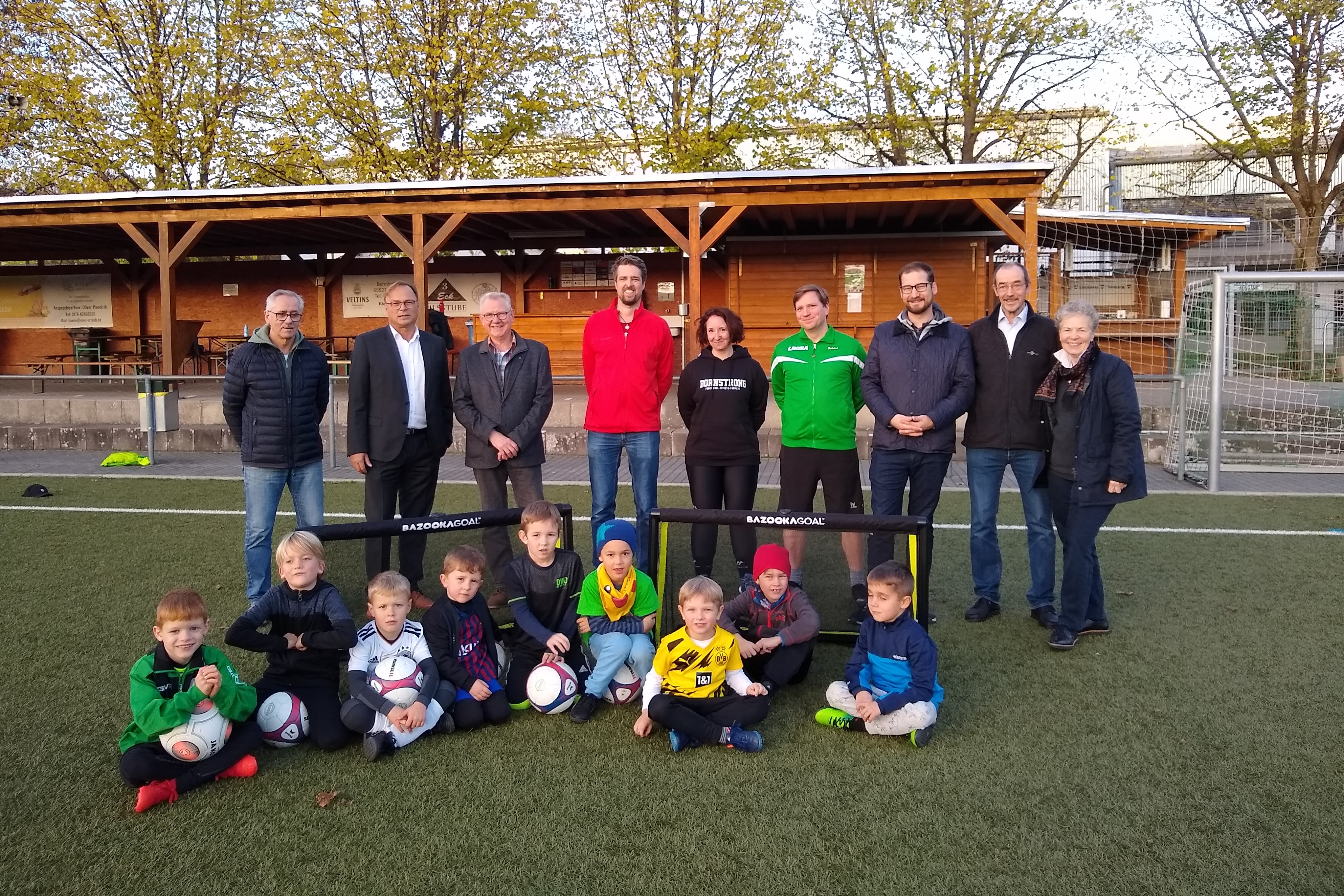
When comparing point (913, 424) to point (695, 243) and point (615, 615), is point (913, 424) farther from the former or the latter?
point (695, 243)

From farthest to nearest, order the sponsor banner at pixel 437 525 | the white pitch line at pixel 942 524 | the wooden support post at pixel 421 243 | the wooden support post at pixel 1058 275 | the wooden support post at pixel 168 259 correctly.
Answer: the wooden support post at pixel 1058 275, the wooden support post at pixel 168 259, the wooden support post at pixel 421 243, the white pitch line at pixel 942 524, the sponsor banner at pixel 437 525

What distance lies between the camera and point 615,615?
4.05m

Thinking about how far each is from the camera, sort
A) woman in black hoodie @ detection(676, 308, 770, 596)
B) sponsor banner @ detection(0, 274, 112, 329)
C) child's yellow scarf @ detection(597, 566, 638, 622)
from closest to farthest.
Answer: child's yellow scarf @ detection(597, 566, 638, 622), woman in black hoodie @ detection(676, 308, 770, 596), sponsor banner @ detection(0, 274, 112, 329)

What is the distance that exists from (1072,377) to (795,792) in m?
2.65

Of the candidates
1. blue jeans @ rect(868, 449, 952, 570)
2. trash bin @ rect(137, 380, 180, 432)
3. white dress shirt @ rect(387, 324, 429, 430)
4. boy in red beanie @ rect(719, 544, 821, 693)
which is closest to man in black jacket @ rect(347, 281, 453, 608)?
white dress shirt @ rect(387, 324, 429, 430)

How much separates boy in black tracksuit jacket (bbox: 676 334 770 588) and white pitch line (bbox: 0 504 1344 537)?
4.16 ft

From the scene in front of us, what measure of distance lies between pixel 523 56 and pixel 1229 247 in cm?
1835

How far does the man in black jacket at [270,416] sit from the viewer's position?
5.04 metres

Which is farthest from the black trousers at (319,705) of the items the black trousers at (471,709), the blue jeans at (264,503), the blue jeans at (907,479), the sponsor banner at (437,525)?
the blue jeans at (907,479)

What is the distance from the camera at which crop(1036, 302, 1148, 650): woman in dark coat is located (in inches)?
180

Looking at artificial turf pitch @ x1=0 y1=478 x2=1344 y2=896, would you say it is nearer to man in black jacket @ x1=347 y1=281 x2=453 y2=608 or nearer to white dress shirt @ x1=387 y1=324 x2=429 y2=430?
man in black jacket @ x1=347 y1=281 x2=453 y2=608

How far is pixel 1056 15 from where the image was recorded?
22719mm

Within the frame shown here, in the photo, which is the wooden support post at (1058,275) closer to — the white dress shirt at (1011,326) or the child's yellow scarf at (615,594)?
the white dress shirt at (1011,326)

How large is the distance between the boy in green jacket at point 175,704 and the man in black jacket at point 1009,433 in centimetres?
368
